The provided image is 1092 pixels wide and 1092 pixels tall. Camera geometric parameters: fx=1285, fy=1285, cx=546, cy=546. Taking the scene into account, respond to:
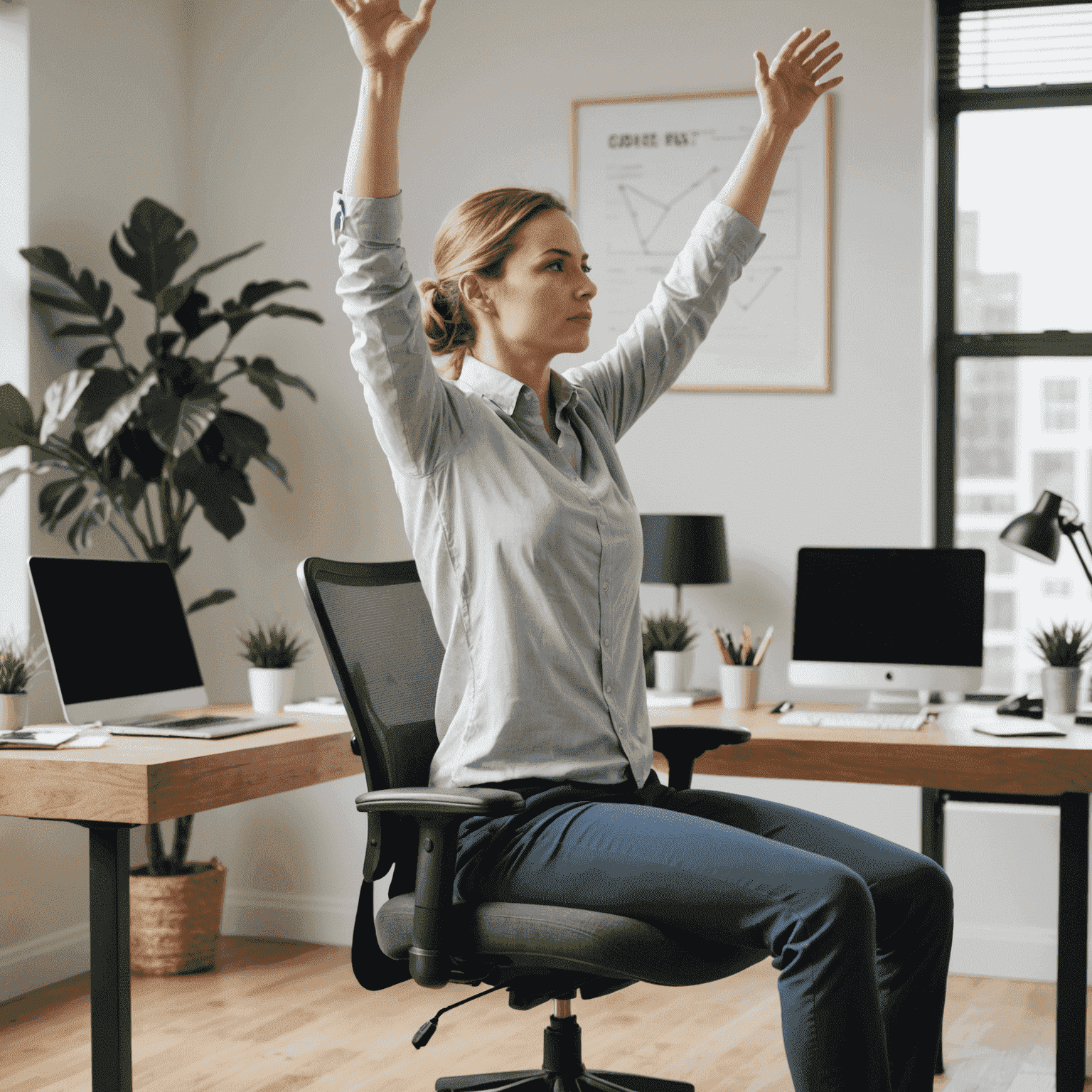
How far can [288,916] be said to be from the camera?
384 cm

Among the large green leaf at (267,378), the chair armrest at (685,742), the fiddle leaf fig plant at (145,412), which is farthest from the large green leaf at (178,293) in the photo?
the chair armrest at (685,742)

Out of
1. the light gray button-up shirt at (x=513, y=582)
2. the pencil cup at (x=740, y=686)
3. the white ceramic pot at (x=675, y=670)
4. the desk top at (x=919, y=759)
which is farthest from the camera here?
the white ceramic pot at (x=675, y=670)

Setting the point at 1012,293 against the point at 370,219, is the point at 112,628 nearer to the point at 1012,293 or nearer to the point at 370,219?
the point at 370,219

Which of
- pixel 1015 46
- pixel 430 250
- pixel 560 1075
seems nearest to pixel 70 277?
pixel 430 250

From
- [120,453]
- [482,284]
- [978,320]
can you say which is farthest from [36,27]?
[978,320]

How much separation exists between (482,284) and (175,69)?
2617 mm

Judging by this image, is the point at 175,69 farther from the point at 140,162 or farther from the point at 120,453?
the point at 120,453

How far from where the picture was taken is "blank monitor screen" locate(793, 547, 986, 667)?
297 cm

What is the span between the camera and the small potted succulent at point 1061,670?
9.32 feet

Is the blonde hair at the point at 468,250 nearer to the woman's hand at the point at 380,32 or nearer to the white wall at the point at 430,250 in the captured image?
the woman's hand at the point at 380,32

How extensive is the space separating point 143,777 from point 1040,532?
204 cm

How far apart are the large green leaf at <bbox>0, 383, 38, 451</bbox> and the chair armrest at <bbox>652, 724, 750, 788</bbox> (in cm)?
184

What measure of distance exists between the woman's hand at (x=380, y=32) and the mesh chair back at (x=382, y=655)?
2.26 ft

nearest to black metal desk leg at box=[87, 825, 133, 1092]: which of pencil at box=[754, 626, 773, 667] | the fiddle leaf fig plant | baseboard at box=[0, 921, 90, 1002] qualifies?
baseboard at box=[0, 921, 90, 1002]
